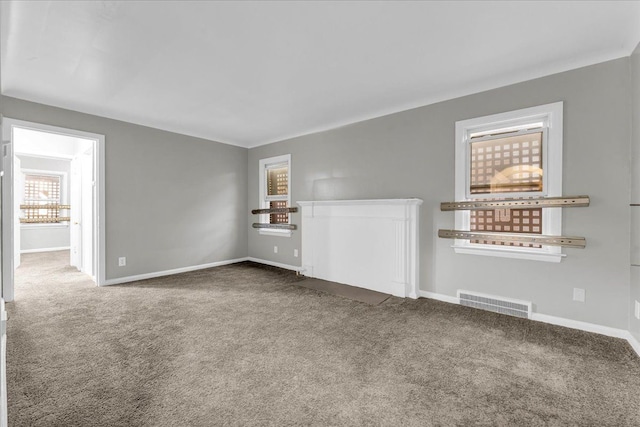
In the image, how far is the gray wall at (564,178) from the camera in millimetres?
2477

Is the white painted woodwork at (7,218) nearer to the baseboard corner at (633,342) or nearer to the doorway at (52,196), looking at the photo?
the doorway at (52,196)

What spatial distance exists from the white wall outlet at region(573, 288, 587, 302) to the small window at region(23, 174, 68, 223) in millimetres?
10069

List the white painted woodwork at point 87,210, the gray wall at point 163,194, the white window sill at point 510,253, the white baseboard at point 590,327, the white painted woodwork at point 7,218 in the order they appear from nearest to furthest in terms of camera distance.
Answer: the white baseboard at point 590,327, the white window sill at point 510,253, the white painted woodwork at point 7,218, the gray wall at point 163,194, the white painted woodwork at point 87,210

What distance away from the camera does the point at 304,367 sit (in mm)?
2012

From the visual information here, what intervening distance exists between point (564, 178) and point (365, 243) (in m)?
2.17

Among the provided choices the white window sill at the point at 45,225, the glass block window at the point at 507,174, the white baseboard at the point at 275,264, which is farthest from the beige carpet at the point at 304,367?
the white window sill at the point at 45,225

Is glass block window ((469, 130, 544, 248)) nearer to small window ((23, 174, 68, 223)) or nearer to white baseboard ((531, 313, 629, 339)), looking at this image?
white baseboard ((531, 313, 629, 339))

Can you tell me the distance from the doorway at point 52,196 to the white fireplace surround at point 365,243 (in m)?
2.96

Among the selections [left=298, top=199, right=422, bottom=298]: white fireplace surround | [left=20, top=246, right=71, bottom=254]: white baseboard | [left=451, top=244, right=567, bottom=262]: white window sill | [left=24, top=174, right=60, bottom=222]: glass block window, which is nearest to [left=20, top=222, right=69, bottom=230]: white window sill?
[left=24, top=174, right=60, bottom=222]: glass block window

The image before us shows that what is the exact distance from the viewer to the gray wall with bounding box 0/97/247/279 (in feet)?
13.3

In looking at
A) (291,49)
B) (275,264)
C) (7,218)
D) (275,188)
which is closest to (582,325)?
(291,49)

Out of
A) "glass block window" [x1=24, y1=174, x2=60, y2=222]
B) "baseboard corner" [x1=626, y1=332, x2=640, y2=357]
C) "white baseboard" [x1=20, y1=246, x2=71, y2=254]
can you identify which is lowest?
"baseboard corner" [x1=626, y1=332, x2=640, y2=357]

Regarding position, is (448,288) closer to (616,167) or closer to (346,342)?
(346,342)

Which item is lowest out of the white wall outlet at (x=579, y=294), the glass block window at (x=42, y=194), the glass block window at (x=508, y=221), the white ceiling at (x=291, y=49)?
the white wall outlet at (x=579, y=294)
